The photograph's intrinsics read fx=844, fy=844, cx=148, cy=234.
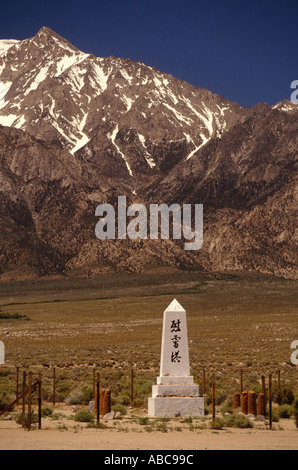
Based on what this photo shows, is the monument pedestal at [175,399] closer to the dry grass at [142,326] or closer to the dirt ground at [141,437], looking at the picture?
the dirt ground at [141,437]

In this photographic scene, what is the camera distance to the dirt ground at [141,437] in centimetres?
1928

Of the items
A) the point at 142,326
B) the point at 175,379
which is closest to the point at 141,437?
the point at 175,379

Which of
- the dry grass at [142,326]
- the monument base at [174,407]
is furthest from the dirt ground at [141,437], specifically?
the dry grass at [142,326]

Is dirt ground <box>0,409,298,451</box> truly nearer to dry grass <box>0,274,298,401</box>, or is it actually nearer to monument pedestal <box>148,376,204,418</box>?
monument pedestal <box>148,376,204,418</box>

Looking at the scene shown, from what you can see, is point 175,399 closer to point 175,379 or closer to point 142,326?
point 175,379

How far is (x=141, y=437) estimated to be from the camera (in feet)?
69.4

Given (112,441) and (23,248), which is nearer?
(112,441)

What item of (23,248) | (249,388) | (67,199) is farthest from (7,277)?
(249,388)

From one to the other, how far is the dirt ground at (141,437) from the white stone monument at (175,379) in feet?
3.94

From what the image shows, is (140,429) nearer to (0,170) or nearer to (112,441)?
(112,441)

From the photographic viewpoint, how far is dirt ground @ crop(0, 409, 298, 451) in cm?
1928

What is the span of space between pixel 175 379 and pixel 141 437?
5437 millimetres
